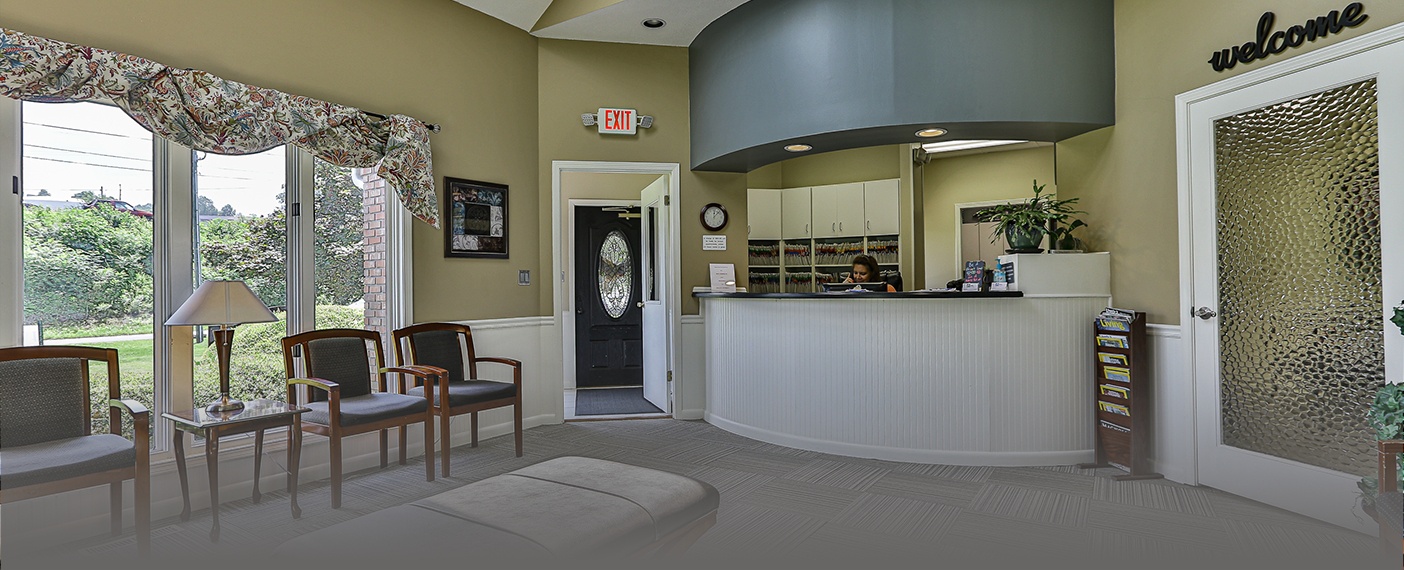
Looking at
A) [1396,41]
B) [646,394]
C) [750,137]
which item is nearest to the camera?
[1396,41]

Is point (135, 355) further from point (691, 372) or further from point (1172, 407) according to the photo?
point (1172, 407)

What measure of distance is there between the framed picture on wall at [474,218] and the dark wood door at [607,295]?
7.33 feet

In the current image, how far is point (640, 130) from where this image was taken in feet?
18.8

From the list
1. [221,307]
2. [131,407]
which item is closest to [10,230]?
[221,307]

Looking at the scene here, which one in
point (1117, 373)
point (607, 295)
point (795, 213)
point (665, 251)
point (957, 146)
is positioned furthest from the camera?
point (607, 295)

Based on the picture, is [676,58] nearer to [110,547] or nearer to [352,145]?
[352,145]

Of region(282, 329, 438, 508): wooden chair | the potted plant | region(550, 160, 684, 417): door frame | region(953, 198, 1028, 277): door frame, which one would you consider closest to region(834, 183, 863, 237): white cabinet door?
region(953, 198, 1028, 277): door frame

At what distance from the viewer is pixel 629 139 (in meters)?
5.71

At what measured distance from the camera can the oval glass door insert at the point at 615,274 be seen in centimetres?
750

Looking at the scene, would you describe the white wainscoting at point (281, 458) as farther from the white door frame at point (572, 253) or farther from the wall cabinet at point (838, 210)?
the wall cabinet at point (838, 210)

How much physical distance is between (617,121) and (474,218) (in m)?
1.36

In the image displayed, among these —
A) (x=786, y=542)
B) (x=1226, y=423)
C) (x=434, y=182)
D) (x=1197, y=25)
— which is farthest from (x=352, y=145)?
(x=1226, y=423)

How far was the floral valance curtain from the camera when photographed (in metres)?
2.91

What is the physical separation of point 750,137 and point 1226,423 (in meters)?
3.15
